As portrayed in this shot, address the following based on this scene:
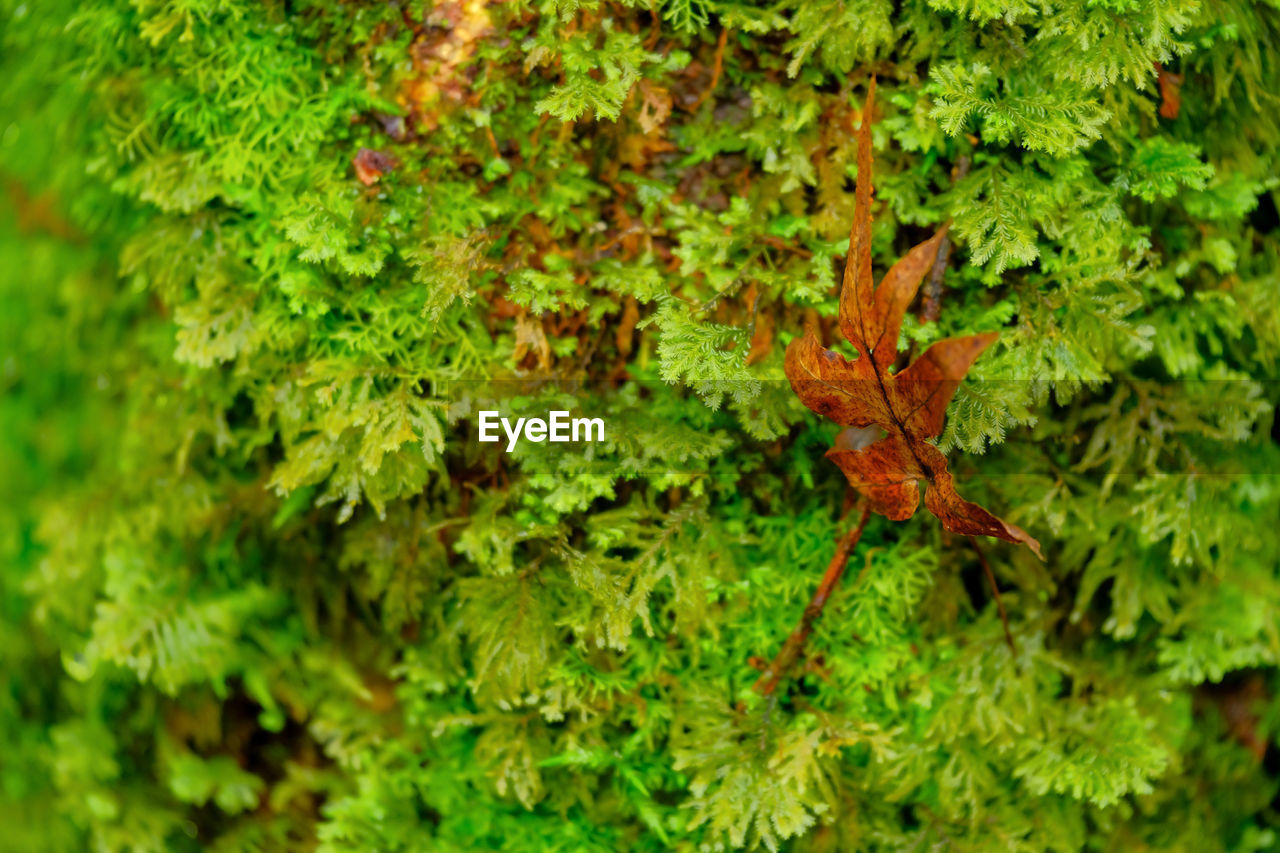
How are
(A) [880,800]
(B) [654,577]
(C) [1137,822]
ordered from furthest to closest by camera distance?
1. (C) [1137,822]
2. (A) [880,800]
3. (B) [654,577]

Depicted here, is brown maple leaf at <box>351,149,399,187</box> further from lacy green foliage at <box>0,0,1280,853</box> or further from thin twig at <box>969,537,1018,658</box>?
thin twig at <box>969,537,1018,658</box>

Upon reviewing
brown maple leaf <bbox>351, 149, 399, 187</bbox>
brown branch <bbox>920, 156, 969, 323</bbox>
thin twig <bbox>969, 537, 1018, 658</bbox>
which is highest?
brown maple leaf <bbox>351, 149, 399, 187</bbox>

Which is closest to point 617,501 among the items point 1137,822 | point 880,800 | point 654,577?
point 654,577

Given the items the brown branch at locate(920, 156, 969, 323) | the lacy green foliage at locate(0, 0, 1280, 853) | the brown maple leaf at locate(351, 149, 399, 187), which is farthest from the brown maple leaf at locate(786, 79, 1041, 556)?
the brown maple leaf at locate(351, 149, 399, 187)

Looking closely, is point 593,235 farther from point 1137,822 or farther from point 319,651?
point 1137,822

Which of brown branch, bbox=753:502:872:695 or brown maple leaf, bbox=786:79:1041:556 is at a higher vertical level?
brown maple leaf, bbox=786:79:1041:556

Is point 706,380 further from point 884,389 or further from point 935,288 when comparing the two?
point 935,288

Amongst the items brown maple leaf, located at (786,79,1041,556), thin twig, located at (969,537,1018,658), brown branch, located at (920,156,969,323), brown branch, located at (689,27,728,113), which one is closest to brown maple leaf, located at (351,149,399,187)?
brown branch, located at (689,27,728,113)

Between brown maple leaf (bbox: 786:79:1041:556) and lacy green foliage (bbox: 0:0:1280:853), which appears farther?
lacy green foliage (bbox: 0:0:1280:853)

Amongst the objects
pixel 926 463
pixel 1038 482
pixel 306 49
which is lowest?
pixel 1038 482
